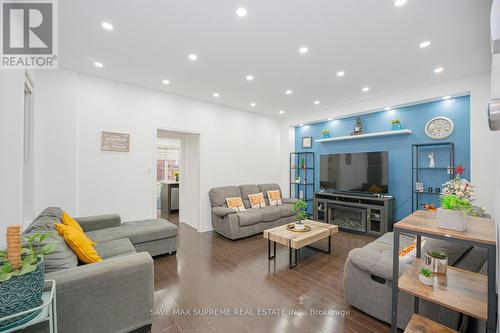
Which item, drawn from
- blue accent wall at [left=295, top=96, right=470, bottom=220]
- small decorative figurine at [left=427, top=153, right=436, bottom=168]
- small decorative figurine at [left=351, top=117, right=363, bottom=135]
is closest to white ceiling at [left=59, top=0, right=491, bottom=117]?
blue accent wall at [left=295, top=96, right=470, bottom=220]

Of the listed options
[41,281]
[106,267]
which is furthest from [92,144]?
[41,281]

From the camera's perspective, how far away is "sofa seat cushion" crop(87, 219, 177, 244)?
2914 millimetres

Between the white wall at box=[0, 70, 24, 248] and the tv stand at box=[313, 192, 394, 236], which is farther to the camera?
the tv stand at box=[313, 192, 394, 236]

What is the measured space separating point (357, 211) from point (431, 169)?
5.25 feet

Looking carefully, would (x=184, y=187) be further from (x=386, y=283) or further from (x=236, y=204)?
(x=386, y=283)

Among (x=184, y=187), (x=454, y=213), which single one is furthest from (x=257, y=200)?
(x=454, y=213)

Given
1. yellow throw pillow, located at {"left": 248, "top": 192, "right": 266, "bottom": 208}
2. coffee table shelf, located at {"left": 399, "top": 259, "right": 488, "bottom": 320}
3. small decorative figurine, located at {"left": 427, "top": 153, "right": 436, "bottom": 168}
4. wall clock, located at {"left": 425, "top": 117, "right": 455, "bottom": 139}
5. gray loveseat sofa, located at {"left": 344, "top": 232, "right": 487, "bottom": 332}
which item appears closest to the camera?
coffee table shelf, located at {"left": 399, "top": 259, "right": 488, "bottom": 320}

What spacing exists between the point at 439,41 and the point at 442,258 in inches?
102

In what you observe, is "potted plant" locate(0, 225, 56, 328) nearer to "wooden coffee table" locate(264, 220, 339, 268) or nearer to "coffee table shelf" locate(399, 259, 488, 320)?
"coffee table shelf" locate(399, 259, 488, 320)

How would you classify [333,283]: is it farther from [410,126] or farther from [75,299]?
[410,126]

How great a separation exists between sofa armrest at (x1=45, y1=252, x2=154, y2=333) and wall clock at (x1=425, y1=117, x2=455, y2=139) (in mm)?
5136

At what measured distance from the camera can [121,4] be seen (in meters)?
2.01

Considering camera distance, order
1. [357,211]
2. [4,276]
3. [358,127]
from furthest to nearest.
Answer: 1. [358,127]
2. [357,211]
3. [4,276]

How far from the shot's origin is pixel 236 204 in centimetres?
480
